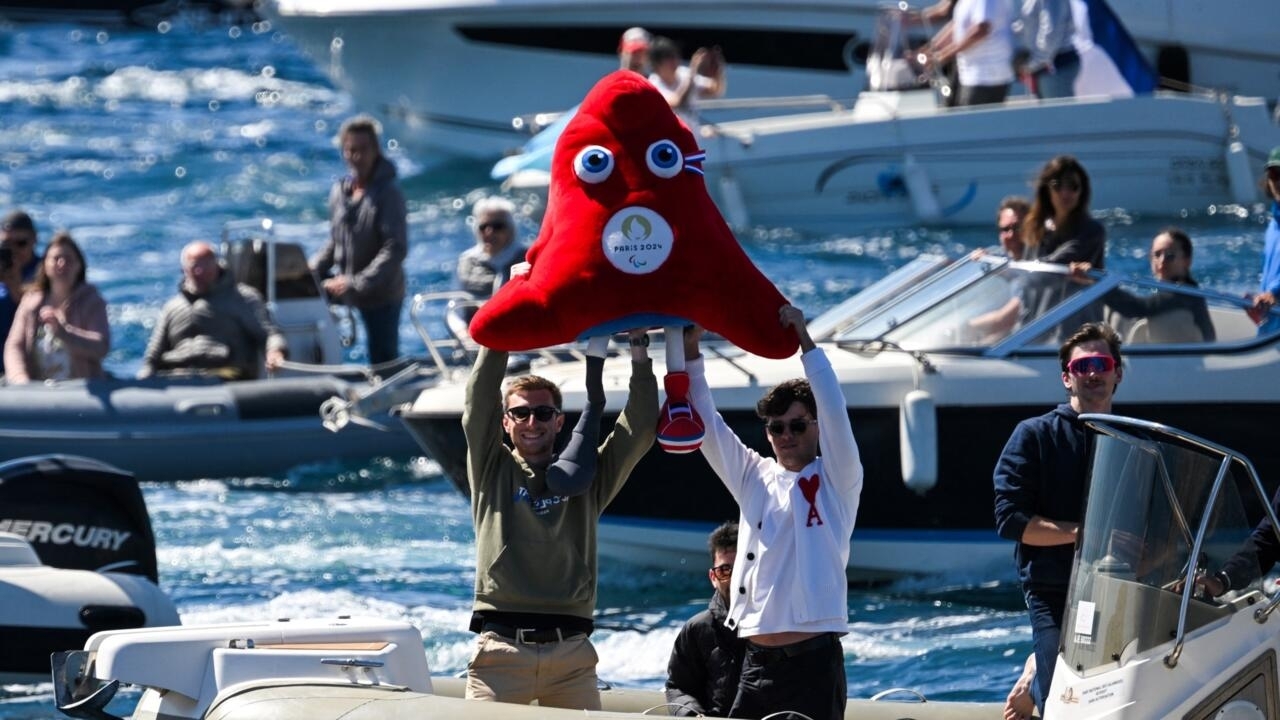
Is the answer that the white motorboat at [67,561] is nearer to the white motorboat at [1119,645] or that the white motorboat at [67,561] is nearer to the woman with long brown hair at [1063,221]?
the white motorboat at [1119,645]

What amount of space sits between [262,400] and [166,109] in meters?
15.1

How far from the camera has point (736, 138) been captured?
1531 centimetres

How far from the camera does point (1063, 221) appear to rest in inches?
342

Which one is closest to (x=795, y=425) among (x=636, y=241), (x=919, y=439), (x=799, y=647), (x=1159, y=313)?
(x=799, y=647)

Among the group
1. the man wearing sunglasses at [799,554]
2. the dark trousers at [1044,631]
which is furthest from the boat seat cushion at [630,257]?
the dark trousers at [1044,631]

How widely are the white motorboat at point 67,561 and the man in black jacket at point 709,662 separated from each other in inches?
108

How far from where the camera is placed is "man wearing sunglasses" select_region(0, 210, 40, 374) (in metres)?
10.7

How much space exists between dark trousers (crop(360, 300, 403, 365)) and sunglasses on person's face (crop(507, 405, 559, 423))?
617 centimetres

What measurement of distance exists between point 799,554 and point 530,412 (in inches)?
31.0

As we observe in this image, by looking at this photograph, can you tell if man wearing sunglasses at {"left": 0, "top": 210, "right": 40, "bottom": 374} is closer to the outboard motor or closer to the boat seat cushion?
the outboard motor

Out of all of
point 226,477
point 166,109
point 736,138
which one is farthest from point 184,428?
Answer: point 166,109

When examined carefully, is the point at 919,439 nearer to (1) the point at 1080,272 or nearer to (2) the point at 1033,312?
(2) the point at 1033,312

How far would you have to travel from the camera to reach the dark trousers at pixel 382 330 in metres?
11.2

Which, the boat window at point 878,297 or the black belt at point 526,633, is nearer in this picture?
the black belt at point 526,633
